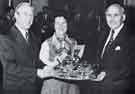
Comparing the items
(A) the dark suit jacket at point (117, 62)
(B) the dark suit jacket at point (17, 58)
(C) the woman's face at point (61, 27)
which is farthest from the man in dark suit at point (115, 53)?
(B) the dark suit jacket at point (17, 58)

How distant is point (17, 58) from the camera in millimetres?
1948

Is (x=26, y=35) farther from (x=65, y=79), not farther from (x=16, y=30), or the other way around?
(x=65, y=79)

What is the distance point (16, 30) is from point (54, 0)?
0.35 meters

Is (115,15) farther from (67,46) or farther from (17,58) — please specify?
(17,58)

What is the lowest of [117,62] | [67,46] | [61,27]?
[117,62]

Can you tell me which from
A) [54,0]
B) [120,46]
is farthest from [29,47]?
[120,46]

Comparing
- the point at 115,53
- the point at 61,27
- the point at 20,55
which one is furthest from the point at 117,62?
the point at 20,55

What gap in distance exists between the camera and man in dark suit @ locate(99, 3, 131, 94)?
204 centimetres

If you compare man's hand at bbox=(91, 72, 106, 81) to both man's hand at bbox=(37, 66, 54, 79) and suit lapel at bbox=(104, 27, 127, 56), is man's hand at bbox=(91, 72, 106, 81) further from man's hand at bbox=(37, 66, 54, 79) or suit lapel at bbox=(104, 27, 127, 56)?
man's hand at bbox=(37, 66, 54, 79)

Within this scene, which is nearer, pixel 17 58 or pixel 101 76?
pixel 17 58

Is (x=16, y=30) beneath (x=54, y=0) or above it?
beneath

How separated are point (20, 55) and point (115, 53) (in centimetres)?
70

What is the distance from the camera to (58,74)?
2.01 metres

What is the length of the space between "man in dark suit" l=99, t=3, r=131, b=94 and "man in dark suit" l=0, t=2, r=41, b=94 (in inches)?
20.4
